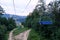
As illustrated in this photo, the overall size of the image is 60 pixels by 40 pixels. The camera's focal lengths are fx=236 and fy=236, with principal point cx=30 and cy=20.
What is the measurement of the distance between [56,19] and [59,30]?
225 cm

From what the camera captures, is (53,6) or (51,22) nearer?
(51,22)

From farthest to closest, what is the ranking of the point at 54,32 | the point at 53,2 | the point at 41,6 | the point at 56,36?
1. the point at 41,6
2. the point at 53,2
3. the point at 54,32
4. the point at 56,36

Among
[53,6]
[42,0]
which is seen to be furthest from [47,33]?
[42,0]

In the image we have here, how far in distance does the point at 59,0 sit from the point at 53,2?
961mm

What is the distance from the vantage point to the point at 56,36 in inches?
802

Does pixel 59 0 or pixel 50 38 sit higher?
pixel 59 0

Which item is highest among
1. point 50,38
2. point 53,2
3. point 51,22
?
point 53,2

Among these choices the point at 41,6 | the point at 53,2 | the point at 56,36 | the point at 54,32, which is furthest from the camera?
the point at 41,6

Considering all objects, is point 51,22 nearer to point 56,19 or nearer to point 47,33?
point 56,19

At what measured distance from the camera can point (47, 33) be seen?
24469 millimetres

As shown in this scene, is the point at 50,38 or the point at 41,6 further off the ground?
the point at 41,6

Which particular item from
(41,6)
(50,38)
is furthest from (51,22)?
(41,6)

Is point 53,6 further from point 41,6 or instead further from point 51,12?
point 41,6

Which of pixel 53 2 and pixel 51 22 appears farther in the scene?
pixel 53 2
